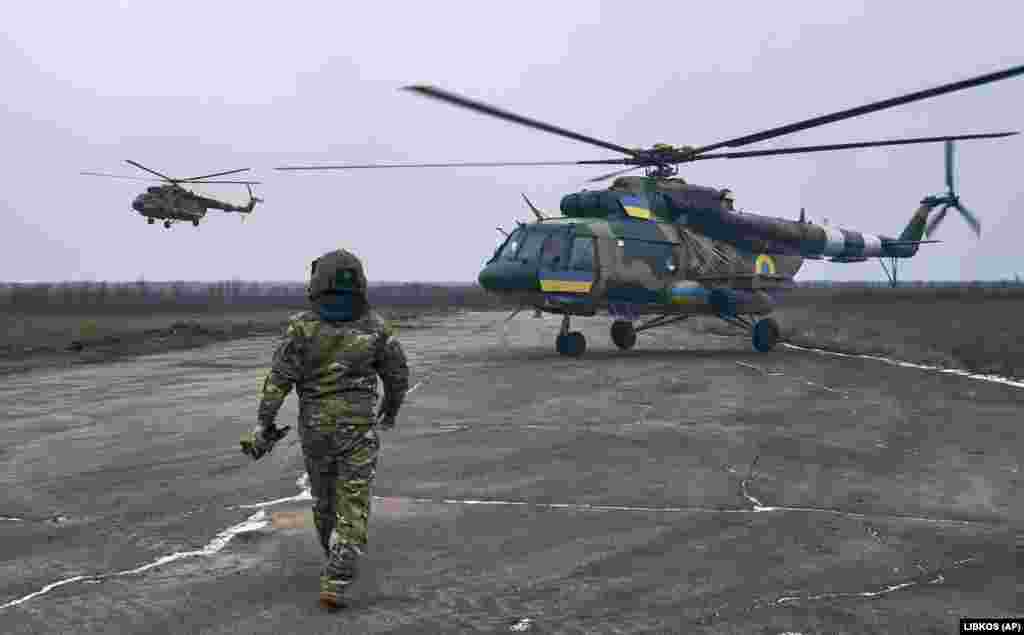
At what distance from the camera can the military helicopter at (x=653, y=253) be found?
16.5 m

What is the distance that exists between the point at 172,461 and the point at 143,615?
421cm

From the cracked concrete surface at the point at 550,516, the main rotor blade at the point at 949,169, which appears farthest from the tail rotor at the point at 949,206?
the cracked concrete surface at the point at 550,516

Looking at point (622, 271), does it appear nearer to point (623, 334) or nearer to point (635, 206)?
point (635, 206)

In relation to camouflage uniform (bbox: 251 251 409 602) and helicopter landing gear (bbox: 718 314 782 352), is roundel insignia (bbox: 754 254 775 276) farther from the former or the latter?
camouflage uniform (bbox: 251 251 409 602)

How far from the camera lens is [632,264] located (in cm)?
1742

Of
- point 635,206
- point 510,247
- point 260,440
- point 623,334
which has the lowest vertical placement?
point 623,334

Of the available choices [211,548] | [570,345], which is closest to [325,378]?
[211,548]

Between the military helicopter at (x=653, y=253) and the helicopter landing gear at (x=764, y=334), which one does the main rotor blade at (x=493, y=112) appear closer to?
the military helicopter at (x=653, y=253)

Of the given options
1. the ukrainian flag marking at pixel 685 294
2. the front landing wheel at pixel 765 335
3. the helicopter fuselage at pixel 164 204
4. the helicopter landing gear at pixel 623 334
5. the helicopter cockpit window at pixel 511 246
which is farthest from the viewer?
the helicopter fuselage at pixel 164 204

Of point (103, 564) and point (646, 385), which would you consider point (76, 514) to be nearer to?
point (103, 564)

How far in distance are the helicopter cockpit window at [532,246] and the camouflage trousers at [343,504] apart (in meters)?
11.8

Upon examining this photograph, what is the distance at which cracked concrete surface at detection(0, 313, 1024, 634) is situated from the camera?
429 cm

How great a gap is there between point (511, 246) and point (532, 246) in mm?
504

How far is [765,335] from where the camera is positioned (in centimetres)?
1933
